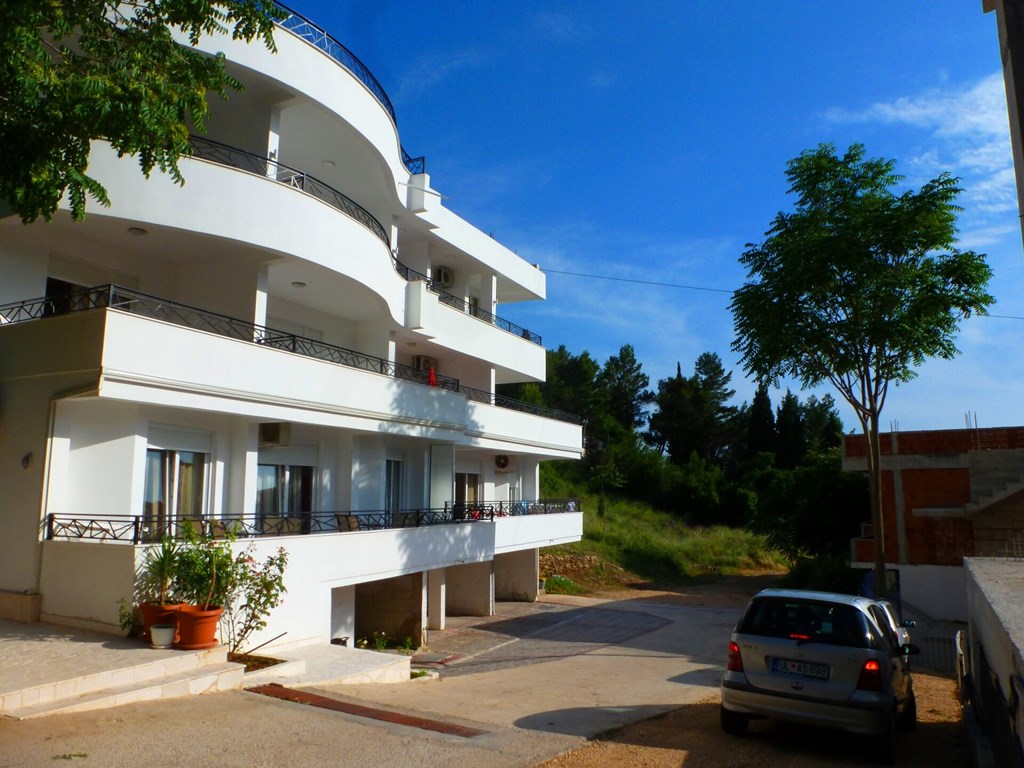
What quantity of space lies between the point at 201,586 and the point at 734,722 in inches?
284

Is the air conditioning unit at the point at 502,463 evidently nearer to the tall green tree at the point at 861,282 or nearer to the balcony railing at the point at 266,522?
the balcony railing at the point at 266,522

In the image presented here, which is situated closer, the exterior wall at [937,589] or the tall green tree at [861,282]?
the tall green tree at [861,282]

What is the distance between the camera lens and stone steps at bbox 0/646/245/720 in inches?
302

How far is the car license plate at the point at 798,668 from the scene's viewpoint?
25.4ft

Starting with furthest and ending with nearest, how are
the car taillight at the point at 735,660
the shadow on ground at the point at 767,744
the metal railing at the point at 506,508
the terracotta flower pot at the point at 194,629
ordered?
the metal railing at the point at 506,508 < the terracotta flower pot at the point at 194,629 < the car taillight at the point at 735,660 < the shadow on ground at the point at 767,744

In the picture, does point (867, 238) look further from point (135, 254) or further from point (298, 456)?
point (135, 254)

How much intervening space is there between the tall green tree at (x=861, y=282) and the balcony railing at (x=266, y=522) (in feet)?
30.8

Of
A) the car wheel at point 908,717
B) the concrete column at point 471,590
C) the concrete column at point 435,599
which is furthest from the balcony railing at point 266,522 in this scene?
the car wheel at point 908,717

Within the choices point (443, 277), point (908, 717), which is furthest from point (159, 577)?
point (443, 277)

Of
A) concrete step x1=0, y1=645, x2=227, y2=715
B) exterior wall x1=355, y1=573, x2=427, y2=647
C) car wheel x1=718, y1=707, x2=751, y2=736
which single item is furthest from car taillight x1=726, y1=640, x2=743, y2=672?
exterior wall x1=355, y1=573, x2=427, y2=647

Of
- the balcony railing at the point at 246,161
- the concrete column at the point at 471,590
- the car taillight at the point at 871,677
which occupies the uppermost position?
the balcony railing at the point at 246,161

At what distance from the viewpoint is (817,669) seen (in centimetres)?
778

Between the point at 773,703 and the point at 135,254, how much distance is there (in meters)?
13.3

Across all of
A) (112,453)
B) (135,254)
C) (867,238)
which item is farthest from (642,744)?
(867,238)
